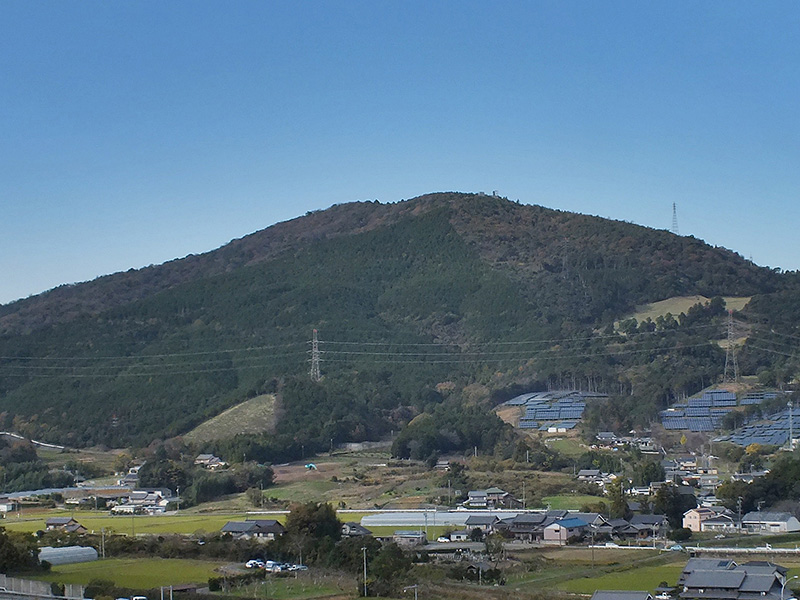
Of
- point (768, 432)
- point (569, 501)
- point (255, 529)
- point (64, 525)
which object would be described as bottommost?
point (569, 501)

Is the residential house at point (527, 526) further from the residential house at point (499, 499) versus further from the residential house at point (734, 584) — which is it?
the residential house at point (734, 584)

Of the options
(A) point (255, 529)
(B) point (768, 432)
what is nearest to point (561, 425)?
(B) point (768, 432)

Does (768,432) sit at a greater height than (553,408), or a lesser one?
lesser

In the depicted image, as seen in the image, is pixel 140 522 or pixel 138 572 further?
pixel 140 522

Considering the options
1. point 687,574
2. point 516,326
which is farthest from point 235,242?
point 687,574

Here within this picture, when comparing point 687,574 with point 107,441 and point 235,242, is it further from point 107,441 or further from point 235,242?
point 235,242

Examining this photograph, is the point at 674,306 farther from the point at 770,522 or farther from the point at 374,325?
the point at 770,522

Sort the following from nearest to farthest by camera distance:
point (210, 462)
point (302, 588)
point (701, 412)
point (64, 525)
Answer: point (302, 588)
point (64, 525)
point (210, 462)
point (701, 412)
